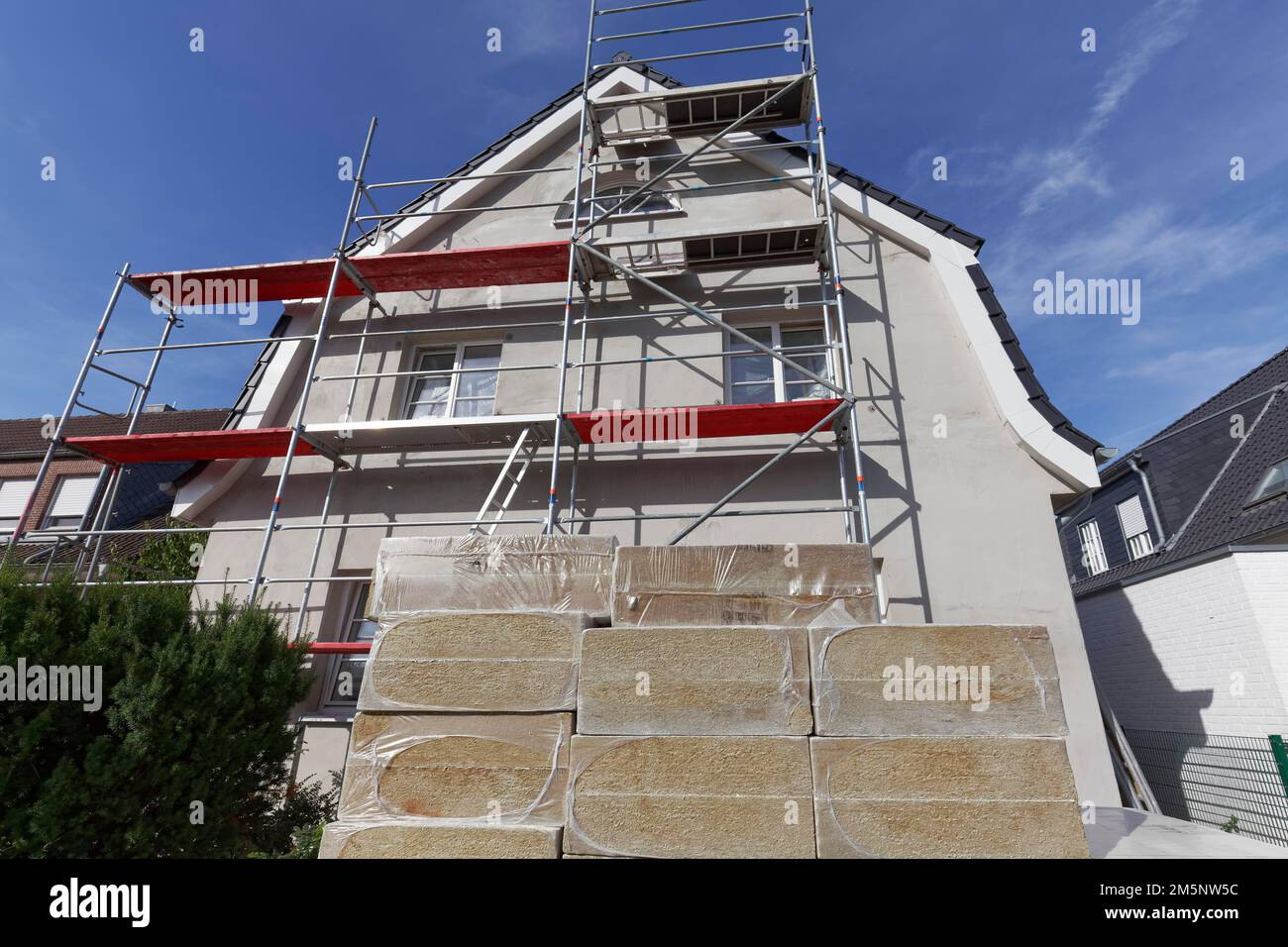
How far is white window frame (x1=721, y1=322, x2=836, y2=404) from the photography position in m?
7.71

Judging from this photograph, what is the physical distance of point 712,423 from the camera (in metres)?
6.95

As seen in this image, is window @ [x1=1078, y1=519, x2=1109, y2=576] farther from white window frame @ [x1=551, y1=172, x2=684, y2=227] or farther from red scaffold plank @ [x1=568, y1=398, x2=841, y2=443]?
white window frame @ [x1=551, y1=172, x2=684, y2=227]

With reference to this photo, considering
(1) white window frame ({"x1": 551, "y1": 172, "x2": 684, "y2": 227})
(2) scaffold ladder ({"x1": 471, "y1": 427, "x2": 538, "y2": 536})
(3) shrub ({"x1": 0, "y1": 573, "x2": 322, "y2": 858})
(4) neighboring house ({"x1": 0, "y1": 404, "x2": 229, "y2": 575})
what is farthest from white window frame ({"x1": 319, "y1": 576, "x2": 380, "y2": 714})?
(4) neighboring house ({"x1": 0, "y1": 404, "x2": 229, "y2": 575})

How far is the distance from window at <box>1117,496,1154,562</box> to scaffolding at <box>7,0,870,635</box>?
11.4 metres

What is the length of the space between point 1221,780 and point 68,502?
30104 mm

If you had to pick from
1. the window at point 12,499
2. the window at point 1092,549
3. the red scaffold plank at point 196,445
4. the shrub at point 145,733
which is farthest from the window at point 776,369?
the window at point 12,499

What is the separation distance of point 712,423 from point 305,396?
16.1ft

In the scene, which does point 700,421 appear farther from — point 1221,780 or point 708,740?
point 1221,780

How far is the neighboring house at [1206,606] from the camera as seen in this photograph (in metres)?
7.73

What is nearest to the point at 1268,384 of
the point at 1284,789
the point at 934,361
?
the point at 1284,789

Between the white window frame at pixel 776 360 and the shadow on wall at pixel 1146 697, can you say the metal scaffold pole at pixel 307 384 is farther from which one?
the shadow on wall at pixel 1146 697

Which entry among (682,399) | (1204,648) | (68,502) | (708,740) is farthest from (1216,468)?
(68,502)

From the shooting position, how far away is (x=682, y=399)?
7.68m
